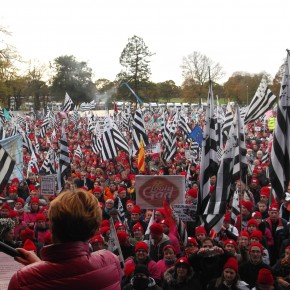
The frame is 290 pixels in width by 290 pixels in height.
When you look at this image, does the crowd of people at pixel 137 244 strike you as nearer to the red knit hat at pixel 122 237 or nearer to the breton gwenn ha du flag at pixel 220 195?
the red knit hat at pixel 122 237

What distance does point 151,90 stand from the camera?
255 feet

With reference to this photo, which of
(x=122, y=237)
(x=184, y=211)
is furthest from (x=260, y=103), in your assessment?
(x=122, y=237)

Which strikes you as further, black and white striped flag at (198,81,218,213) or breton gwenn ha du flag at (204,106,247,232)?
black and white striped flag at (198,81,218,213)

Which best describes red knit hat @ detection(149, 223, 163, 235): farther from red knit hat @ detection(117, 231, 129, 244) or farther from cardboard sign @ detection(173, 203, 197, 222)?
cardboard sign @ detection(173, 203, 197, 222)

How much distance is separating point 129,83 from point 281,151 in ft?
216

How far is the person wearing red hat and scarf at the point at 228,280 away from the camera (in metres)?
5.33

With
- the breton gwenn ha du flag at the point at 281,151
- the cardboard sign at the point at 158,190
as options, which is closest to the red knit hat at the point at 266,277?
the breton gwenn ha du flag at the point at 281,151

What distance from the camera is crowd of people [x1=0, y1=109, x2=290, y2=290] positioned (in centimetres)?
195

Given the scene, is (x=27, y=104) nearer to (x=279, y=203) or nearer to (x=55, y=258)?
(x=279, y=203)

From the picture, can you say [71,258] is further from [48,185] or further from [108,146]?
[108,146]

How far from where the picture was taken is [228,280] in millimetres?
5332

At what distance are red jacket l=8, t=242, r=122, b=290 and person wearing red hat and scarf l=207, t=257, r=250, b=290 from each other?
3.53 metres

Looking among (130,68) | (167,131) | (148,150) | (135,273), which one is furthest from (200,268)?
(130,68)

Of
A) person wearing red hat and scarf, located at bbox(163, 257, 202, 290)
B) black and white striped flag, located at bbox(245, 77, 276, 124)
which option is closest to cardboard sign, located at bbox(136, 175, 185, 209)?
person wearing red hat and scarf, located at bbox(163, 257, 202, 290)
